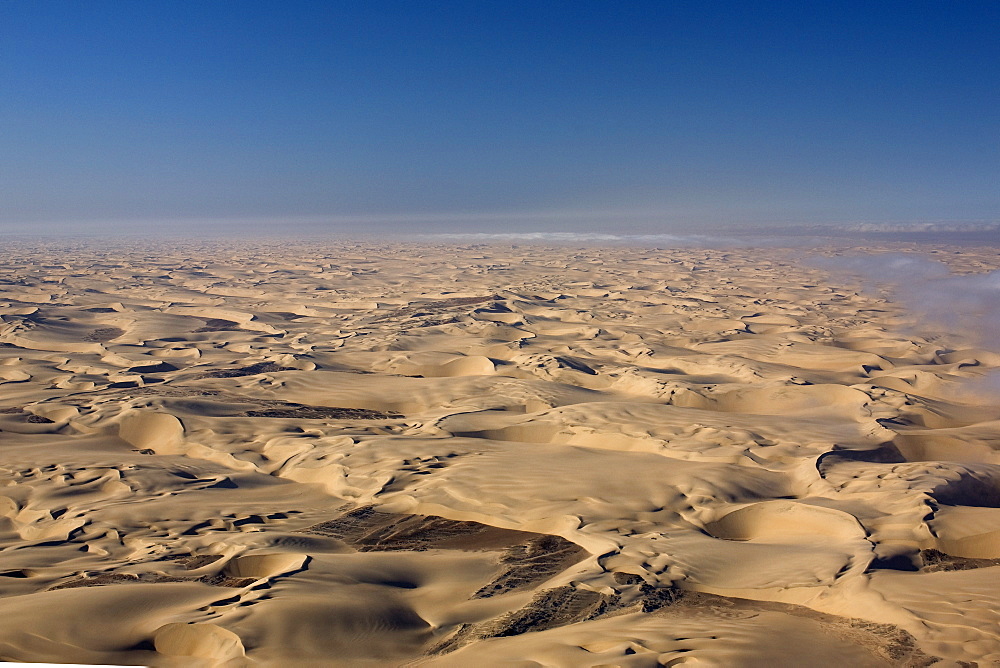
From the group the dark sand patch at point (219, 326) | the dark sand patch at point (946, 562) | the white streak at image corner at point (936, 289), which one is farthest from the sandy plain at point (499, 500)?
Result: the white streak at image corner at point (936, 289)

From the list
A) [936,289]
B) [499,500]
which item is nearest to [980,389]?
[499,500]

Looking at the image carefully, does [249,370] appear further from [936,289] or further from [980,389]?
[936,289]

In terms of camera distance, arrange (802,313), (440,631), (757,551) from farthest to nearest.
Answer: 1. (802,313)
2. (757,551)
3. (440,631)

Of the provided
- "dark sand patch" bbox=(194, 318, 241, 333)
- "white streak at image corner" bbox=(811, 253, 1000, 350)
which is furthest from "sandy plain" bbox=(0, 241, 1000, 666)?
"white streak at image corner" bbox=(811, 253, 1000, 350)

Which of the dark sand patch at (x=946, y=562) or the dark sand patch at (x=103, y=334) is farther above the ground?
the dark sand patch at (x=946, y=562)

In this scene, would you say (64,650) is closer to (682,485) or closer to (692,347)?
(682,485)

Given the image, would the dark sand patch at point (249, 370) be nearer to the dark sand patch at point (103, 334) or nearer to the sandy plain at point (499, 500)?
the sandy plain at point (499, 500)

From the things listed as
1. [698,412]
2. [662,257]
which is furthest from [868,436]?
[662,257]

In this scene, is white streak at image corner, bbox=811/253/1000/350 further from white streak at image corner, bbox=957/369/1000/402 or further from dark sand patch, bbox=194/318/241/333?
dark sand patch, bbox=194/318/241/333
